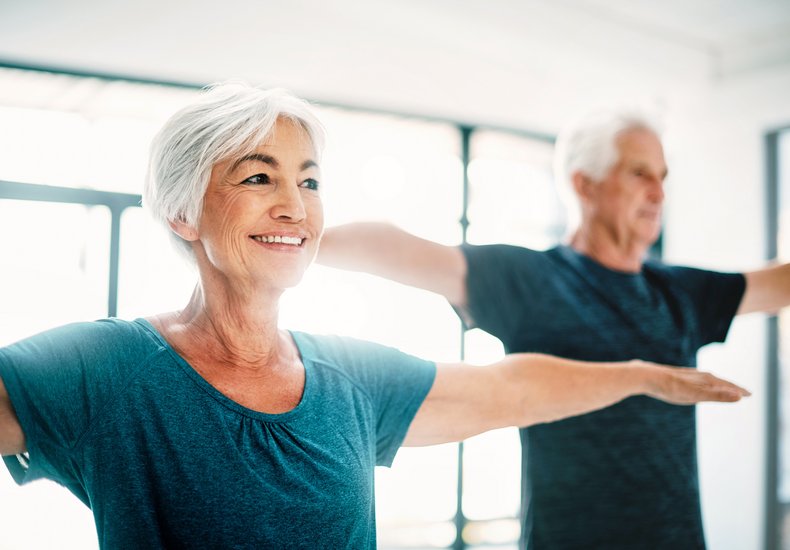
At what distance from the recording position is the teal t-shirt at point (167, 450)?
35.0 inches

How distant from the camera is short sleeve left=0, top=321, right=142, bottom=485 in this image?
0.86m

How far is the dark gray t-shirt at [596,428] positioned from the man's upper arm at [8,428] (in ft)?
3.37

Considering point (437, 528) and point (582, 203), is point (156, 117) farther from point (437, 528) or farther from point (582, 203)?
point (437, 528)

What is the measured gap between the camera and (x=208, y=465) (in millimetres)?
942

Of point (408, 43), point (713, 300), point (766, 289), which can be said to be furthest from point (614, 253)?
point (408, 43)

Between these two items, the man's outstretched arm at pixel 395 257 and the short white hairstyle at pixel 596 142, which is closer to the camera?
the man's outstretched arm at pixel 395 257

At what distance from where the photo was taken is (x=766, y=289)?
5.95 ft

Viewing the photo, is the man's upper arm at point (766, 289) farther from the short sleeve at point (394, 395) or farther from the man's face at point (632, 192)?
the short sleeve at point (394, 395)

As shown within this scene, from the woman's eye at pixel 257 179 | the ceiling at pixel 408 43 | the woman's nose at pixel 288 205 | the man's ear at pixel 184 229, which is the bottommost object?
the man's ear at pixel 184 229

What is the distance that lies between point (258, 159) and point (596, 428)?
1120mm

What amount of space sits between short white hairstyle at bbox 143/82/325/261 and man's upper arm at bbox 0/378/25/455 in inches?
15.5

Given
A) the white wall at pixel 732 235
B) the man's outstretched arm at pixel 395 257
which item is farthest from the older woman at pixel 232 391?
the white wall at pixel 732 235

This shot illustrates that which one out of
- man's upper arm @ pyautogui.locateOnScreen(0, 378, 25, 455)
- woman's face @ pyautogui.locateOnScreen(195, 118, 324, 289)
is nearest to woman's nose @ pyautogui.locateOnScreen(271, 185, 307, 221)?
woman's face @ pyautogui.locateOnScreen(195, 118, 324, 289)

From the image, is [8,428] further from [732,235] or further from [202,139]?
[732,235]
